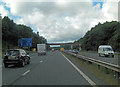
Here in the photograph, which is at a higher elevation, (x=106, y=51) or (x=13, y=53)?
(x=13, y=53)

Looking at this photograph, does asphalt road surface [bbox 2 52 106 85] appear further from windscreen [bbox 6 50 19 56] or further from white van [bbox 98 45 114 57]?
white van [bbox 98 45 114 57]

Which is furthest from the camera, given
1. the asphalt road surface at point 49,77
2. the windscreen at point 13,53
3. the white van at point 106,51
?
the white van at point 106,51

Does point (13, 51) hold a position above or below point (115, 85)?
above

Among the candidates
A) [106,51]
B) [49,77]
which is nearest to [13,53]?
[49,77]

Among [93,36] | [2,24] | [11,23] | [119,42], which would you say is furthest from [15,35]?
[119,42]

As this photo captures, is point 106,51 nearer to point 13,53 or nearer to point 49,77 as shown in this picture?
point 13,53

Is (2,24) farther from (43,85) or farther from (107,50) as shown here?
(43,85)

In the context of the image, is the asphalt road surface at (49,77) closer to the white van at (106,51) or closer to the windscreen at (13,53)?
the windscreen at (13,53)

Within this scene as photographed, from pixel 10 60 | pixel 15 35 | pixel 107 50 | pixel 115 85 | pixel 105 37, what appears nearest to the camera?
pixel 115 85

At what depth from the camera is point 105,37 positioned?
8175 cm

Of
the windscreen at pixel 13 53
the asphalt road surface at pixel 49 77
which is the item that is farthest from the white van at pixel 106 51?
the windscreen at pixel 13 53

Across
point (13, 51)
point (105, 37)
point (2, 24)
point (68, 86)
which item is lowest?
point (68, 86)

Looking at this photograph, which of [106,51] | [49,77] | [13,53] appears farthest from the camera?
[106,51]

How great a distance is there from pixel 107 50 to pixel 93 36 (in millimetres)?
62612
